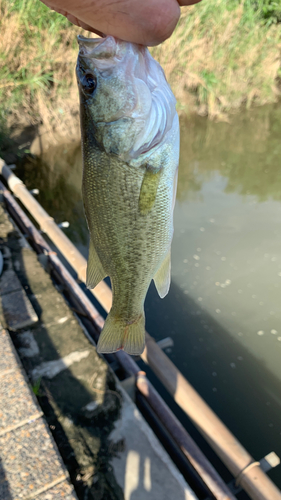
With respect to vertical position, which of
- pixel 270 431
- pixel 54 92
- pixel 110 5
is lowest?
pixel 270 431

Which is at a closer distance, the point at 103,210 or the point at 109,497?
the point at 103,210

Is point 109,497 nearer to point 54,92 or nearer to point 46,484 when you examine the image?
point 46,484

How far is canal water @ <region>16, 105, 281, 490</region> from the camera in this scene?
11.4ft

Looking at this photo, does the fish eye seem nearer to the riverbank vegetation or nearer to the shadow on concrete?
the shadow on concrete

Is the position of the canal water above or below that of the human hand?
below

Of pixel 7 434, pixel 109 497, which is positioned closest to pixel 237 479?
pixel 109 497

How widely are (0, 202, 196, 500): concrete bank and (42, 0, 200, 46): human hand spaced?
6.71ft

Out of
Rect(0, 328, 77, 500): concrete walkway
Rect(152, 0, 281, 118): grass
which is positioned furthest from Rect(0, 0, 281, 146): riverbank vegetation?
Rect(0, 328, 77, 500): concrete walkway

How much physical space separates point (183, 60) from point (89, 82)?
8553mm

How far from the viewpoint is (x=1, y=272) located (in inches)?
119

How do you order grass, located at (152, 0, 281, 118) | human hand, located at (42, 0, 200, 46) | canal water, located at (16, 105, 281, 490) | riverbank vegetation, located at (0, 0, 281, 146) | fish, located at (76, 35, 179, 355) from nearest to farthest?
human hand, located at (42, 0, 200, 46) < fish, located at (76, 35, 179, 355) < canal water, located at (16, 105, 281, 490) < riverbank vegetation, located at (0, 0, 281, 146) < grass, located at (152, 0, 281, 118)

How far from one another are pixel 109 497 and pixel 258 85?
12586 mm

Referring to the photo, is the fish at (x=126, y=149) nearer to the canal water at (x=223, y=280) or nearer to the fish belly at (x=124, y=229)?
the fish belly at (x=124, y=229)

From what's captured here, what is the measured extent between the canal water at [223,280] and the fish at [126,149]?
9.17ft
